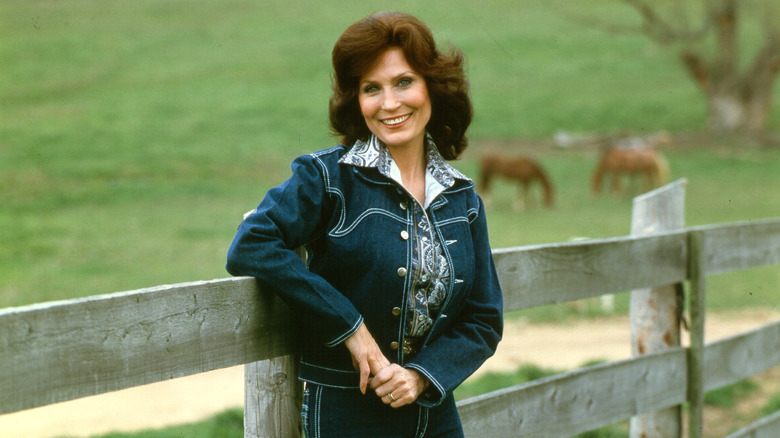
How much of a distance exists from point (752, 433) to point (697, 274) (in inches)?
29.6

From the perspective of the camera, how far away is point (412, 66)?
7.17ft

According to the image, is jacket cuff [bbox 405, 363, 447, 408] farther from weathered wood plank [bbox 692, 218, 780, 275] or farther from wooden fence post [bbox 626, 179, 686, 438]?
weathered wood plank [bbox 692, 218, 780, 275]

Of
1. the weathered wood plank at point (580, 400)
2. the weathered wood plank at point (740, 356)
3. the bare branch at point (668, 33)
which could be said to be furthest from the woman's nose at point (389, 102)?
the bare branch at point (668, 33)

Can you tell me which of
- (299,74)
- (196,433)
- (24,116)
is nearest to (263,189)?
(24,116)

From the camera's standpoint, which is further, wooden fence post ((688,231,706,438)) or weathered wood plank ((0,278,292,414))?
wooden fence post ((688,231,706,438))

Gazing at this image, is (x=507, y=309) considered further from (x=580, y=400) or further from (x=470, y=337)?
(x=470, y=337)

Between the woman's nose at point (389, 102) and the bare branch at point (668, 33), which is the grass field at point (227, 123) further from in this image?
the woman's nose at point (389, 102)

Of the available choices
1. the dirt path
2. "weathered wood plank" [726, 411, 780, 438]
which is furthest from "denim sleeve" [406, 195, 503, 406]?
the dirt path

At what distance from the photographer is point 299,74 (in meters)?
29.5

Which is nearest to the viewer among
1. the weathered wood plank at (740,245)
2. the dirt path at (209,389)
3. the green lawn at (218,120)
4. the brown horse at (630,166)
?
the weathered wood plank at (740,245)

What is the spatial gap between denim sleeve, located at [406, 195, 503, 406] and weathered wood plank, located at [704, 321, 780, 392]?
5.46ft

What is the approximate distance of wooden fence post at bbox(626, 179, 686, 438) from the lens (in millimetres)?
3602

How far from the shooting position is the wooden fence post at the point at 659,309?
11.8 feet

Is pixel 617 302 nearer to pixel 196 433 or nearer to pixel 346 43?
pixel 196 433
